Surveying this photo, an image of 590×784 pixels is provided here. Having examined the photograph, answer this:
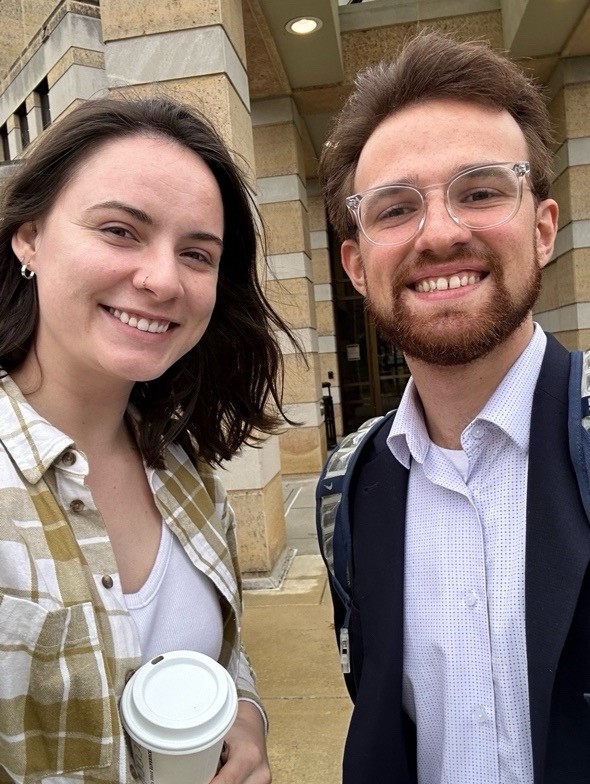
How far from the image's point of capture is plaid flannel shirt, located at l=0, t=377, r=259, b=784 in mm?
1148

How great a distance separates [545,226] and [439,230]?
0.41 m

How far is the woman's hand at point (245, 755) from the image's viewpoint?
4.50 ft

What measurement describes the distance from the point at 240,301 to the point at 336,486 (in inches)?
27.5

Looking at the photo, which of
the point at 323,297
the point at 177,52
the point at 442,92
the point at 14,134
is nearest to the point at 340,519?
the point at 442,92

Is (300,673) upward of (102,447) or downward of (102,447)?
downward

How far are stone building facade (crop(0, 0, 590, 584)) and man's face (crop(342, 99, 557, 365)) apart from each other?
9.30 ft

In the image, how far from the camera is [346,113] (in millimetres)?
1833

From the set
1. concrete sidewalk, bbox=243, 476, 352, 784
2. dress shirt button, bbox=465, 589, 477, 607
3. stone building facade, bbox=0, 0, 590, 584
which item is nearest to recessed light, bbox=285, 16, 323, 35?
stone building facade, bbox=0, 0, 590, 584

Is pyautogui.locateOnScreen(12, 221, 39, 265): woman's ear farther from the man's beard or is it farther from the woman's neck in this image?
the man's beard

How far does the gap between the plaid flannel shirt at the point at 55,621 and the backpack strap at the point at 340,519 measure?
0.56m

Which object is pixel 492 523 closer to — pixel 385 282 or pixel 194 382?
pixel 385 282

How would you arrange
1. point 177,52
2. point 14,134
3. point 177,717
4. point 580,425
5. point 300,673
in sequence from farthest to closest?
1. point 14,134
2. point 177,52
3. point 300,673
4. point 580,425
5. point 177,717

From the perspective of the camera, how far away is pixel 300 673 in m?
3.40

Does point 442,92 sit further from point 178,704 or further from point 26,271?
point 178,704
